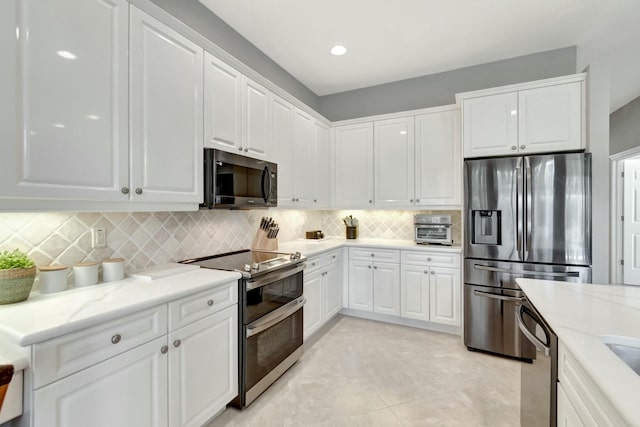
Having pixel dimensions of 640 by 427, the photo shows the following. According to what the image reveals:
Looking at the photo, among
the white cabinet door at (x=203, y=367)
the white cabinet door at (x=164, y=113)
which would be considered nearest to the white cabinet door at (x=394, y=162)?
the white cabinet door at (x=164, y=113)

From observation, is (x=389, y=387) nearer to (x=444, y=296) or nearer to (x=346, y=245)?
(x=444, y=296)

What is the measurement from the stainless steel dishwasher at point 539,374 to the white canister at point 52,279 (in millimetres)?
2210

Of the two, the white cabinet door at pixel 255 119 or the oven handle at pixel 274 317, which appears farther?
the white cabinet door at pixel 255 119

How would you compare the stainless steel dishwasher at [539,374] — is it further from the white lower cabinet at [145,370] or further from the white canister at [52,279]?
the white canister at [52,279]

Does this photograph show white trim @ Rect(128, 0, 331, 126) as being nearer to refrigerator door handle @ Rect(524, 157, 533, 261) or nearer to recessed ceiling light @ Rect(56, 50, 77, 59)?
recessed ceiling light @ Rect(56, 50, 77, 59)

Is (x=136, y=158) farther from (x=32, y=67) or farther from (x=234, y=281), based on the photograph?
(x=234, y=281)

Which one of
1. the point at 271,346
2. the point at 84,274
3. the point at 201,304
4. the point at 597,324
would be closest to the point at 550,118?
the point at 597,324

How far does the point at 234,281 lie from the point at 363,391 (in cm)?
128

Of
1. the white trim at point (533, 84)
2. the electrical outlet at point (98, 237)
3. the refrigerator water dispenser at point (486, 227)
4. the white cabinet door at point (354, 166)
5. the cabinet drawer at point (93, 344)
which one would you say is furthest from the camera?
the white cabinet door at point (354, 166)

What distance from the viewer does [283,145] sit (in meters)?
2.83

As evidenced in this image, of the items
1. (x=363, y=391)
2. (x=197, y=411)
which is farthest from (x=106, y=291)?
(x=363, y=391)

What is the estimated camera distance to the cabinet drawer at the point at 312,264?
2699 mm

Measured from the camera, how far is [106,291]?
142cm

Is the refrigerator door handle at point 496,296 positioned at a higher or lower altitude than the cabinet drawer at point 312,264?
lower
